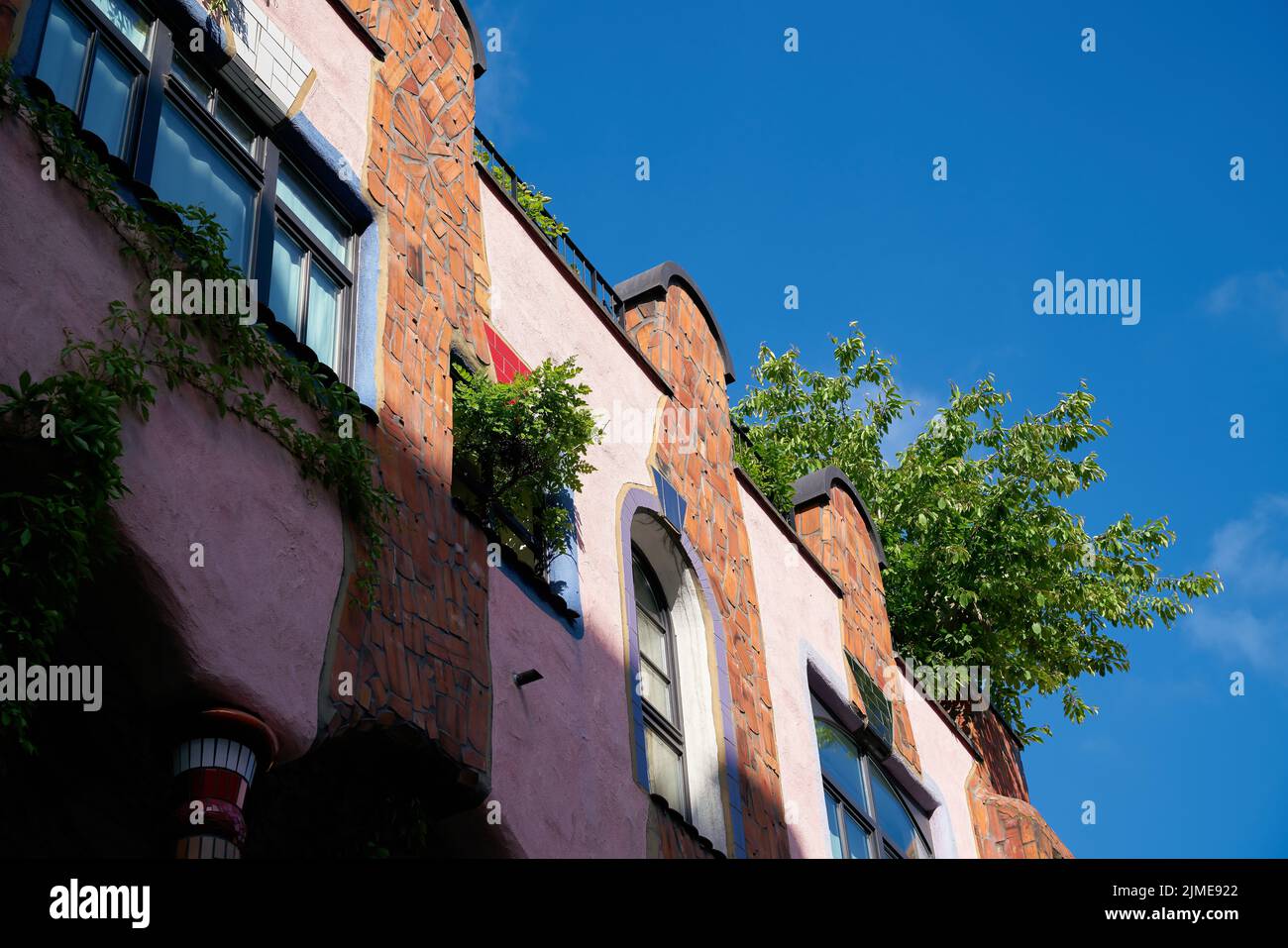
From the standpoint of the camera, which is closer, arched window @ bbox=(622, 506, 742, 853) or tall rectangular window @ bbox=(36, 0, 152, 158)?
tall rectangular window @ bbox=(36, 0, 152, 158)

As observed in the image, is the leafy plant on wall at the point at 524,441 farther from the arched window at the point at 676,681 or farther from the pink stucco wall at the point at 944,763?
the pink stucco wall at the point at 944,763

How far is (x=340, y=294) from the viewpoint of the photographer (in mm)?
8836

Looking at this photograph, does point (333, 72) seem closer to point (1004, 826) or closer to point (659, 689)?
point (659, 689)

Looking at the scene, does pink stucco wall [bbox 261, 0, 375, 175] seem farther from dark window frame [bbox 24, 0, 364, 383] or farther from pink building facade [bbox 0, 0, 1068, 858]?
dark window frame [bbox 24, 0, 364, 383]

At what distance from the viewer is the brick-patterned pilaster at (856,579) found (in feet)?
49.9

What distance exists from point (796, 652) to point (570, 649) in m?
4.44

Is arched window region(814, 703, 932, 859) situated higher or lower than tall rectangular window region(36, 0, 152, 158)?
lower

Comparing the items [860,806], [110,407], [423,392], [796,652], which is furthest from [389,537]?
[860,806]

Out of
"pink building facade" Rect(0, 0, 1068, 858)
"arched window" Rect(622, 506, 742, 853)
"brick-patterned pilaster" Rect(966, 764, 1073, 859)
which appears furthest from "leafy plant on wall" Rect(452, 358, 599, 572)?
"brick-patterned pilaster" Rect(966, 764, 1073, 859)

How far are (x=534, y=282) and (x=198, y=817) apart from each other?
229 inches

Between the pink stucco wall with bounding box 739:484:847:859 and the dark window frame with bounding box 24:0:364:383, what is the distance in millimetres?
5355

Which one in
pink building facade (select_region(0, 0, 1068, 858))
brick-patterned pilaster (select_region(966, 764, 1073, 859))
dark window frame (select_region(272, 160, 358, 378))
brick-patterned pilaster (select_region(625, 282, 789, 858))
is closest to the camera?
pink building facade (select_region(0, 0, 1068, 858))

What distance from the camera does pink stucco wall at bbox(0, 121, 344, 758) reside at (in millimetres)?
6223
